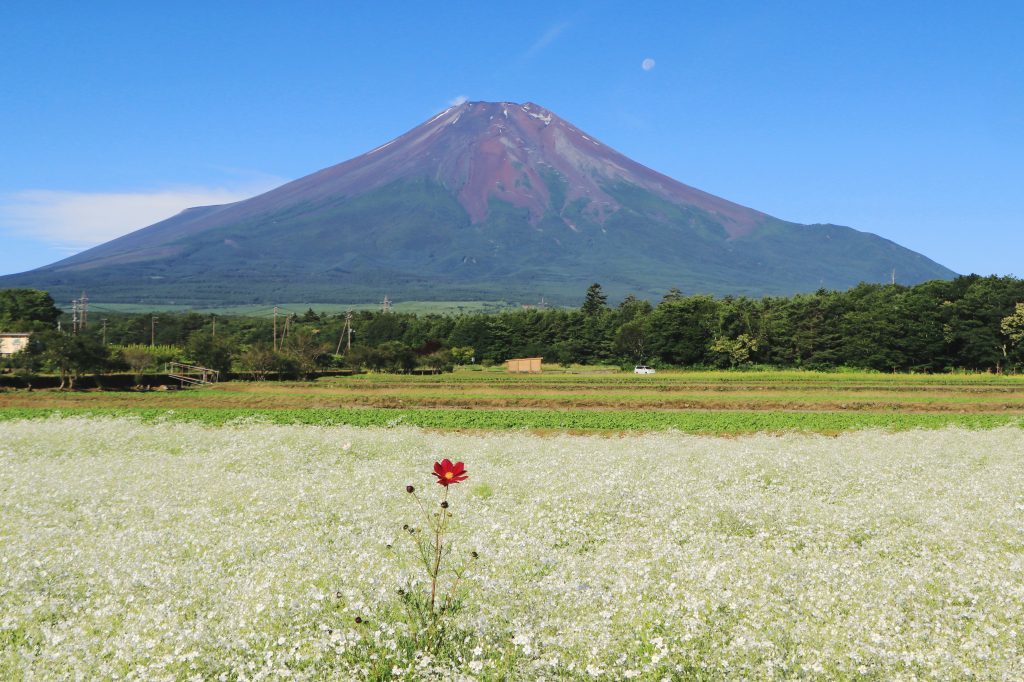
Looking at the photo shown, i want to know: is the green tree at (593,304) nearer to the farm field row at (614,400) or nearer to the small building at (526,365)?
the small building at (526,365)

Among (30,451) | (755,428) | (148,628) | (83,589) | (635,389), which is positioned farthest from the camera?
Result: (635,389)

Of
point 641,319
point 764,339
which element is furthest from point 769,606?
point 641,319

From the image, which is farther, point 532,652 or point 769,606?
point 769,606

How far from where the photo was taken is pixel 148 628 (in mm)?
8352

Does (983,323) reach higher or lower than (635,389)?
higher

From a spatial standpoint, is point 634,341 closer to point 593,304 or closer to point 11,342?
point 593,304

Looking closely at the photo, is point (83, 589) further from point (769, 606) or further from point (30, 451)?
point (30, 451)

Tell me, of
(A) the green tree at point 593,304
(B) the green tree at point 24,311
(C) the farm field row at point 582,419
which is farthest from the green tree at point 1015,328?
(B) the green tree at point 24,311

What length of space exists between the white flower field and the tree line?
61.9 meters

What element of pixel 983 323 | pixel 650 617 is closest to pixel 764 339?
pixel 983 323

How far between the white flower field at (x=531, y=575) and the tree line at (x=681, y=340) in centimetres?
6187

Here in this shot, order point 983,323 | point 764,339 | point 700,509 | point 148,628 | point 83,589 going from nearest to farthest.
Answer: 1. point 148,628
2. point 83,589
3. point 700,509
4. point 983,323
5. point 764,339

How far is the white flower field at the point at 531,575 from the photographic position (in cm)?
796

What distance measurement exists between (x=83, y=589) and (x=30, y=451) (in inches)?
721
